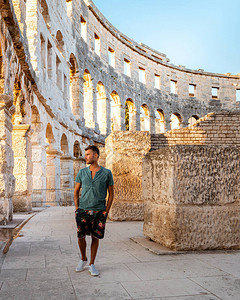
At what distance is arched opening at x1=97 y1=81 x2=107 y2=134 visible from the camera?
23547 millimetres

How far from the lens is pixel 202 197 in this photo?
390 centimetres

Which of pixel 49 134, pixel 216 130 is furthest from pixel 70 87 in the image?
pixel 216 130

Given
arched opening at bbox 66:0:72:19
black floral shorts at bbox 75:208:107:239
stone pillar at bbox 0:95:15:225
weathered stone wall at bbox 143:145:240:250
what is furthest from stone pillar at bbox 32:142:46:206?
arched opening at bbox 66:0:72:19

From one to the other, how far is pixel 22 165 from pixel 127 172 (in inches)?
150

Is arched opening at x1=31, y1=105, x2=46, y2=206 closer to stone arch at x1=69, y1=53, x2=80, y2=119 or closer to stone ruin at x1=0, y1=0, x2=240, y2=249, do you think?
stone ruin at x1=0, y1=0, x2=240, y2=249

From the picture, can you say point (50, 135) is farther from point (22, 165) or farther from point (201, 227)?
point (201, 227)

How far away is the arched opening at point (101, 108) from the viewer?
23.5 metres

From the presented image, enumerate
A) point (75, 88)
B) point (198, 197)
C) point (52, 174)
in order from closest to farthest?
point (198, 197)
point (52, 174)
point (75, 88)

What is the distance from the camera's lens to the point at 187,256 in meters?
3.70

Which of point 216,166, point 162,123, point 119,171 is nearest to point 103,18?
point 162,123

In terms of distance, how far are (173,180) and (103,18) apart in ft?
75.1

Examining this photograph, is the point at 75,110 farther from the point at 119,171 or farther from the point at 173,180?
the point at 173,180

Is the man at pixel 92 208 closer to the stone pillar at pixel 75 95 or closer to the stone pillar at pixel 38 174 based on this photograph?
the stone pillar at pixel 38 174

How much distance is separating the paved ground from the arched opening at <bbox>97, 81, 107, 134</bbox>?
1921 cm
